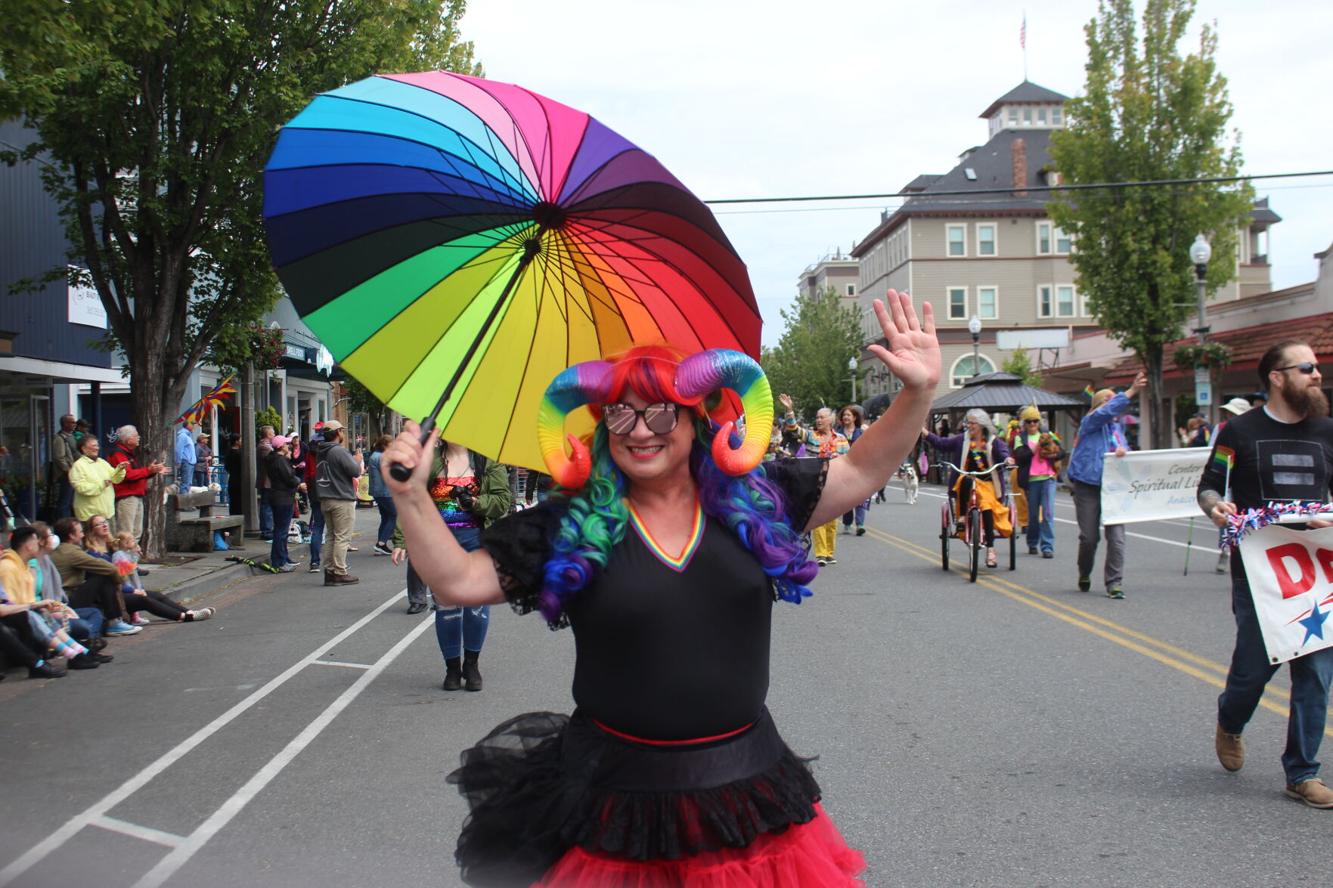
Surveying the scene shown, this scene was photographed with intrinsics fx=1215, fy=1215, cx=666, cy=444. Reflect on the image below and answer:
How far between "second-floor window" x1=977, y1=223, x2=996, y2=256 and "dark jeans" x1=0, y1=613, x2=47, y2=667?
66.3 meters

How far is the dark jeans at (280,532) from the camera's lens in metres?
16.4

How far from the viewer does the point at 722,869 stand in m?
2.52

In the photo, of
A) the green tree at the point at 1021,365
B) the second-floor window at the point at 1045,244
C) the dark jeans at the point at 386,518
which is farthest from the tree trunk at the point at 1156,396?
the second-floor window at the point at 1045,244

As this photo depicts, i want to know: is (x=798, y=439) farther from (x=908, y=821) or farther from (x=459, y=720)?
(x=908, y=821)

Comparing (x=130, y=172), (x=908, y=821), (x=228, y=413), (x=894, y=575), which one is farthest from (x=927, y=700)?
(x=228, y=413)

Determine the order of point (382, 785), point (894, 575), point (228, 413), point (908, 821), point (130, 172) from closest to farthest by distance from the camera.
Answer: point (908, 821), point (382, 785), point (894, 575), point (130, 172), point (228, 413)

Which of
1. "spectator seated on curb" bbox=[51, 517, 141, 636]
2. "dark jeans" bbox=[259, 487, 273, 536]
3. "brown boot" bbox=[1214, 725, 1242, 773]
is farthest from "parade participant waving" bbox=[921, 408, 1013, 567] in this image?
"dark jeans" bbox=[259, 487, 273, 536]

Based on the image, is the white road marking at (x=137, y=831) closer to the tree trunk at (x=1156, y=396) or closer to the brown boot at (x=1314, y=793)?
the brown boot at (x=1314, y=793)

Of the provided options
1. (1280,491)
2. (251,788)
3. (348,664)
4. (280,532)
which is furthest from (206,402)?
(1280,491)

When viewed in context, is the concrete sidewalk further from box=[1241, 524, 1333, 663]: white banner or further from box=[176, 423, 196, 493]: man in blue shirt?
box=[1241, 524, 1333, 663]: white banner

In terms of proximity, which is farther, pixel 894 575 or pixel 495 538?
pixel 894 575

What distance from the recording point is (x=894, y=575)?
14.3 metres

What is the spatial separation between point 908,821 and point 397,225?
3.68m

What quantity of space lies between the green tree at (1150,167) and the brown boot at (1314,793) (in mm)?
29986
